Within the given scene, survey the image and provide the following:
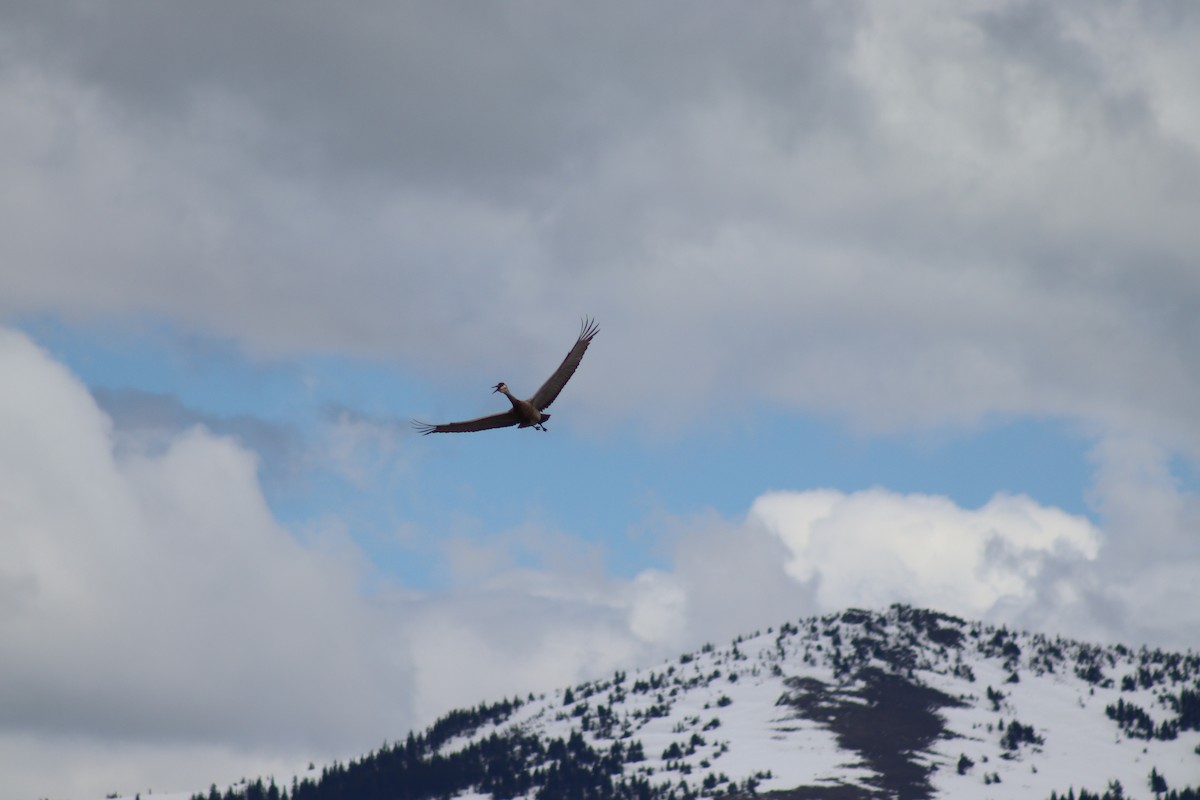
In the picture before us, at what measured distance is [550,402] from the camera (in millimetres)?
56375

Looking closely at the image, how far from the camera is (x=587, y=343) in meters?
55.6

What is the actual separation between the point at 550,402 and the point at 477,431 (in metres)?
2.72

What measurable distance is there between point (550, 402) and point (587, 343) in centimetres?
245

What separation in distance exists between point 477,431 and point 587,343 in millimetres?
4919

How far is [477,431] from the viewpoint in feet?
187
